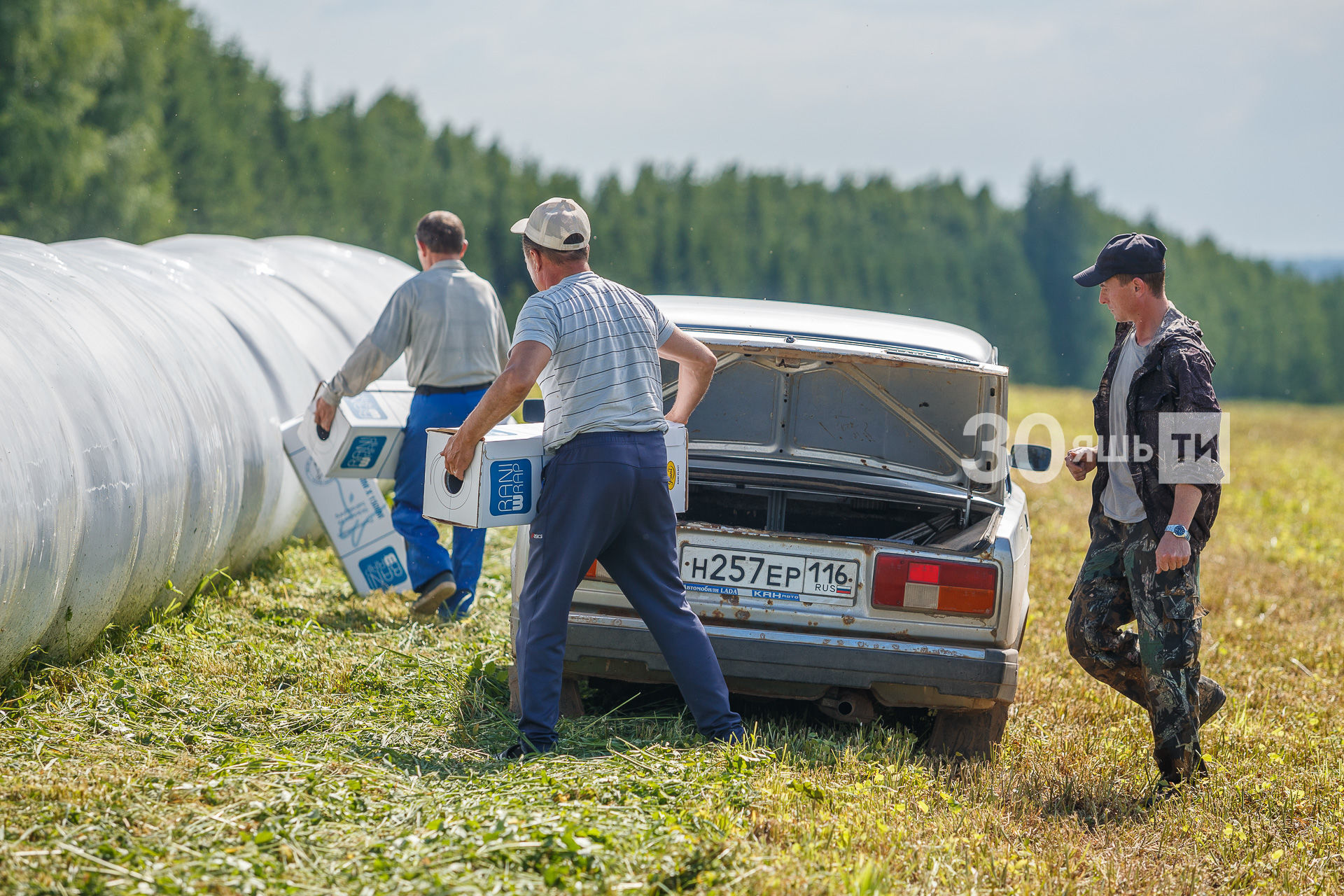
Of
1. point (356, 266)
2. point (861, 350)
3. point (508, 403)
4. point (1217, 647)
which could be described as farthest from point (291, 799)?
point (356, 266)

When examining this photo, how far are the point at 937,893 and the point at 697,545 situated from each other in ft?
5.03

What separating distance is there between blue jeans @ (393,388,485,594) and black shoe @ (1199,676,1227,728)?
11.7 feet

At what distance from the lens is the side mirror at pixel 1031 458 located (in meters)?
5.12

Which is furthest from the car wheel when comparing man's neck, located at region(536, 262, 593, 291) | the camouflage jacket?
man's neck, located at region(536, 262, 593, 291)

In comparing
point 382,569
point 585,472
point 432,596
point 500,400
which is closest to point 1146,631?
point 585,472

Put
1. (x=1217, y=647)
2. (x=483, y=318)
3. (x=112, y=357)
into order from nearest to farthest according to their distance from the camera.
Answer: (x=112, y=357)
(x=483, y=318)
(x=1217, y=647)

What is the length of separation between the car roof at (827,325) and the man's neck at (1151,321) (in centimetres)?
60

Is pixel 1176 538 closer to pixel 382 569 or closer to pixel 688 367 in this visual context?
pixel 688 367

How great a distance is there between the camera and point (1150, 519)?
13.7ft

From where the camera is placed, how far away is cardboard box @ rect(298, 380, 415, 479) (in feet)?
19.3

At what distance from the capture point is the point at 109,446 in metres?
4.75

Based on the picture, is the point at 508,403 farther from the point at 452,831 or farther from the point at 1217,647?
the point at 1217,647

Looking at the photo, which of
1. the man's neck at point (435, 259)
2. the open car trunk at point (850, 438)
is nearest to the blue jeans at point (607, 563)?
the open car trunk at point (850, 438)

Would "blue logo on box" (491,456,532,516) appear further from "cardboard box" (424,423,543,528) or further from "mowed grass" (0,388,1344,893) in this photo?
"mowed grass" (0,388,1344,893)
